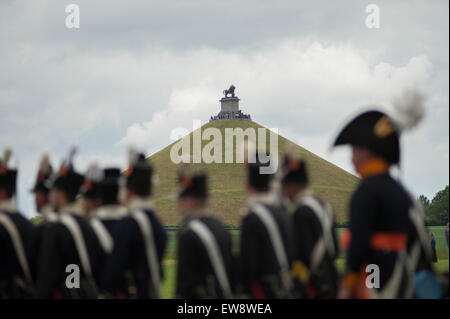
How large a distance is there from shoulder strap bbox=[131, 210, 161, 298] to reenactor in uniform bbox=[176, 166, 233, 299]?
406 mm

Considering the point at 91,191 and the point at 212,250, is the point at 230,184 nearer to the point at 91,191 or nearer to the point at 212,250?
the point at 91,191

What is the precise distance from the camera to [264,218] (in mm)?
7867

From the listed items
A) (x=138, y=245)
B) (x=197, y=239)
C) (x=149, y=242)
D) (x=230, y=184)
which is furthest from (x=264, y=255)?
(x=230, y=184)

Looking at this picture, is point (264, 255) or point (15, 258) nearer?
point (264, 255)

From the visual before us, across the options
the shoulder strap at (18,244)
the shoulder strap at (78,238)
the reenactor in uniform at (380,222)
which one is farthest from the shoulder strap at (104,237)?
the reenactor in uniform at (380,222)

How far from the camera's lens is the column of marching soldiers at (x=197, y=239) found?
711 cm

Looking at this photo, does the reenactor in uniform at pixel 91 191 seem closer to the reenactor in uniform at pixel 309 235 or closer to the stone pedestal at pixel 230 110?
the reenactor in uniform at pixel 309 235

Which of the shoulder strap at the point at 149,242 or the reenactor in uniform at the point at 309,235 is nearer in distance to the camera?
the shoulder strap at the point at 149,242

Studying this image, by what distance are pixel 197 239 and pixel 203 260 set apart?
0.92 feet

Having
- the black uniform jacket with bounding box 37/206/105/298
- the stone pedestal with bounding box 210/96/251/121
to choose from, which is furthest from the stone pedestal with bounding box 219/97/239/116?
the black uniform jacket with bounding box 37/206/105/298

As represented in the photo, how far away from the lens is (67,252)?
848 cm

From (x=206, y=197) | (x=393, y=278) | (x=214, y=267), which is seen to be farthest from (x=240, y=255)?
(x=393, y=278)

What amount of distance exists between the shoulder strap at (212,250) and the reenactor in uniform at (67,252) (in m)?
1.62

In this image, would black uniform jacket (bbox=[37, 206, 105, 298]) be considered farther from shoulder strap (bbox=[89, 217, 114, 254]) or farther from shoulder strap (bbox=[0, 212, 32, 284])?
shoulder strap (bbox=[0, 212, 32, 284])
